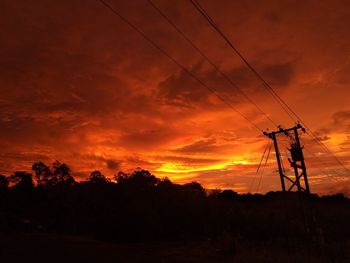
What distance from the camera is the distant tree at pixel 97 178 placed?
5122 cm

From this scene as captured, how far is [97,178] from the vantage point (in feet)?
172

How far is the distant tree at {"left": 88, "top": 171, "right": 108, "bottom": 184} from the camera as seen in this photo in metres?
51.2

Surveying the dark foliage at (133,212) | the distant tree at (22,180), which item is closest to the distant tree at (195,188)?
the dark foliage at (133,212)

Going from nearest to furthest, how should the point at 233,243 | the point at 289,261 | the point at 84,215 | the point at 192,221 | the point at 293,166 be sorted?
1. the point at 289,261
2. the point at 233,243
3. the point at 293,166
4. the point at 84,215
5. the point at 192,221

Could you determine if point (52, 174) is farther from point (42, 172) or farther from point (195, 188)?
point (195, 188)

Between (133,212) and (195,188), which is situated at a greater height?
(195,188)

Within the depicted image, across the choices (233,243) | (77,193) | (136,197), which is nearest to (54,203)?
(77,193)

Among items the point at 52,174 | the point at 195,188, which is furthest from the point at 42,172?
the point at 195,188

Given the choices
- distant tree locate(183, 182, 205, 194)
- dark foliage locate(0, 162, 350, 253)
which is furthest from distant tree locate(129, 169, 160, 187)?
distant tree locate(183, 182, 205, 194)

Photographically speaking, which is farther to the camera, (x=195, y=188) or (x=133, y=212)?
(x=195, y=188)

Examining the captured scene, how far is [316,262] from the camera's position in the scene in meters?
19.6

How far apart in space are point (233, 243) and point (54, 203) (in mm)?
29887

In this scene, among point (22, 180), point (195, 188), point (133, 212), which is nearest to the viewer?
point (133, 212)

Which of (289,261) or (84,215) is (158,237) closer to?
(84,215)
